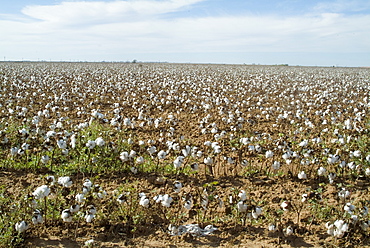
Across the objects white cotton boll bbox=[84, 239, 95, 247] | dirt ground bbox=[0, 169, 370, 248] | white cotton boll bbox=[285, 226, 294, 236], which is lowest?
dirt ground bbox=[0, 169, 370, 248]

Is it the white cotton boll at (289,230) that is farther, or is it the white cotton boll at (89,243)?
the white cotton boll at (289,230)

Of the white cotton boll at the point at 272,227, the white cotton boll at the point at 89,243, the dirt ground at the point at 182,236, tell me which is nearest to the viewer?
the white cotton boll at the point at 89,243

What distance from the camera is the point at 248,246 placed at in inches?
155

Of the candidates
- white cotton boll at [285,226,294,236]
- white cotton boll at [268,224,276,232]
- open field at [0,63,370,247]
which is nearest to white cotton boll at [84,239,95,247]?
open field at [0,63,370,247]

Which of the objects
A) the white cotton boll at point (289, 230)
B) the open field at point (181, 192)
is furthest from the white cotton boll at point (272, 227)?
the white cotton boll at point (289, 230)

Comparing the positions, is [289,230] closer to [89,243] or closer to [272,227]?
[272,227]

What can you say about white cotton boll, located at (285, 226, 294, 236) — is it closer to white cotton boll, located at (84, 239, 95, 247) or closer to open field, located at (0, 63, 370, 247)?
open field, located at (0, 63, 370, 247)

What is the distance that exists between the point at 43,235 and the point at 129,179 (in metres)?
1.99

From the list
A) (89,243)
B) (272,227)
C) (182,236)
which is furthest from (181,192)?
(89,243)

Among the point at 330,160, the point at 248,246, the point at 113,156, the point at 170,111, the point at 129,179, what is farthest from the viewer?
the point at 170,111

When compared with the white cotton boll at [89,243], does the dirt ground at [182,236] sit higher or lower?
lower

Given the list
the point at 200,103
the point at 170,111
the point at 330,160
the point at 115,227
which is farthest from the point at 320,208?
the point at 200,103

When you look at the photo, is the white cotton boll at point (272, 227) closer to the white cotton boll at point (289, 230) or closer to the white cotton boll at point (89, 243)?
the white cotton boll at point (289, 230)

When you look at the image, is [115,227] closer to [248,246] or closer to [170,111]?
[248,246]
